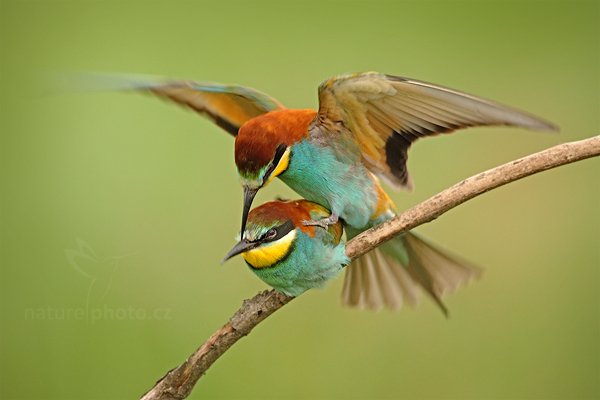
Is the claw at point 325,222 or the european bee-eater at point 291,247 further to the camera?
the claw at point 325,222

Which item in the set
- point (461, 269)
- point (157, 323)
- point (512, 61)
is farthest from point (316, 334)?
point (512, 61)

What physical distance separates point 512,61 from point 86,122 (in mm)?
1561

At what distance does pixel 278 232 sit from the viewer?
1.89 m

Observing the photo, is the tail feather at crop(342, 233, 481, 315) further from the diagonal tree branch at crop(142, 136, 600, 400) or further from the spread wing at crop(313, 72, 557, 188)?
the diagonal tree branch at crop(142, 136, 600, 400)

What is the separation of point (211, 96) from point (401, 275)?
658mm

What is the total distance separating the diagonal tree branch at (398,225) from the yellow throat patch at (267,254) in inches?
2.6

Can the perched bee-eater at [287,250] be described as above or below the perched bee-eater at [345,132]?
below

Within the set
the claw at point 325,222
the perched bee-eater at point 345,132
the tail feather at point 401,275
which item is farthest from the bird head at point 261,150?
the tail feather at point 401,275

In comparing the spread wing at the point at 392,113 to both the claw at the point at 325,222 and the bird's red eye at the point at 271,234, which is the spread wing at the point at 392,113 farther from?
the bird's red eye at the point at 271,234

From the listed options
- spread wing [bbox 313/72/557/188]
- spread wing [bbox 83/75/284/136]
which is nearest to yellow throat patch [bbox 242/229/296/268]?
spread wing [bbox 313/72/557/188]

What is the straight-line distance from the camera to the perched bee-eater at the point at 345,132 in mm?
1909

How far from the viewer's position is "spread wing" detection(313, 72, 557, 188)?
1.85m

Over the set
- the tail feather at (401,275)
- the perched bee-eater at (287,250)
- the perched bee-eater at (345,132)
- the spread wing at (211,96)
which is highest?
the spread wing at (211,96)

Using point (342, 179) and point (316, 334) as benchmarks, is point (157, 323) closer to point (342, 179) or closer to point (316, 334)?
point (316, 334)
